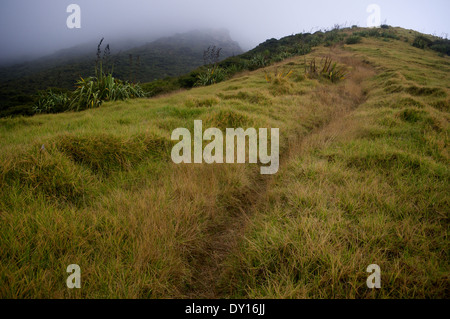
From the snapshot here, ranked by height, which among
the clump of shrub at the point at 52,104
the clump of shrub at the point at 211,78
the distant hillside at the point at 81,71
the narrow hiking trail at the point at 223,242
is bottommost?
the narrow hiking trail at the point at 223,242

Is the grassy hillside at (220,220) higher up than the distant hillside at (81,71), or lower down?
lower down

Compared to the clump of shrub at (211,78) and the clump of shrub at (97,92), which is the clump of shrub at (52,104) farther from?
the clump of shrub at (211,78)

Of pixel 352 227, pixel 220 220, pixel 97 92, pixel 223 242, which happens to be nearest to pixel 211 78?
pixel 97 92

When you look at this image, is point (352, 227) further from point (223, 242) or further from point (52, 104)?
point (52, 104)

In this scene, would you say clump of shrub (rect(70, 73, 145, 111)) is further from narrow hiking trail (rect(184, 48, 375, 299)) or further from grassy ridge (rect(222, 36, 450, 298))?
grassy ridge (rect(222, 36, 450, 298))

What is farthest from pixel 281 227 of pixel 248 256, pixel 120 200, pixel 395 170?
pixel 395 170

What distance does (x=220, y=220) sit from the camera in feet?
8.43

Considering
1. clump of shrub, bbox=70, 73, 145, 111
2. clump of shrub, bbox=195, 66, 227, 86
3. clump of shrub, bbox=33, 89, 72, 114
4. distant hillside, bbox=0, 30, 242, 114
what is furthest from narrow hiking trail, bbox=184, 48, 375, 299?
clump of shrub, bbox=195, 66, 227, 86

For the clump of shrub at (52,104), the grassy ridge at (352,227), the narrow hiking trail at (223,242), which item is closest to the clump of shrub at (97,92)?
the clump of shrub at (52,104)

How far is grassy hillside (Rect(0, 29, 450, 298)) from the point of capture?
1513mm

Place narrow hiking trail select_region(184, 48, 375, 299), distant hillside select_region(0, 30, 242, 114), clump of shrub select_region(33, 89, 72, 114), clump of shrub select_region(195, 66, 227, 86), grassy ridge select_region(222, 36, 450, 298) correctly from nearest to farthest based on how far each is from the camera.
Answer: grassy ridge select_region(222, 36, 450, 298), narrow hiking trail select_region(184, 48, 375, 299), clump of shrub select_region(33, 89, 72, 114), clump of shrub select_region(195, 66, 227, 86), distant hillside select_region(0, 30, 242, 114)

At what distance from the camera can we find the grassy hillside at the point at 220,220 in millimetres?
1513

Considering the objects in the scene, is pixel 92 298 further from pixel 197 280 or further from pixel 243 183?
pixel 243 183
